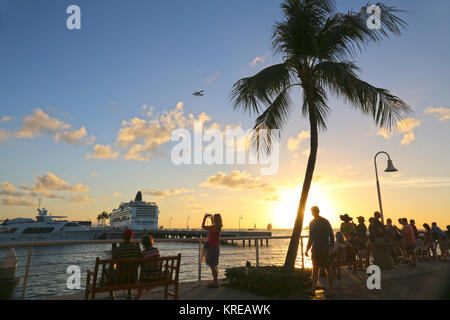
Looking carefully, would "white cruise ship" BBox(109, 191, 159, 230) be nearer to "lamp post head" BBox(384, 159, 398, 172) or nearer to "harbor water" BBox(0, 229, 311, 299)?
"harbor water" BBox(0, 229, 311, 299)

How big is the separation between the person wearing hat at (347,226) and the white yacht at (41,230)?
65.0 metres

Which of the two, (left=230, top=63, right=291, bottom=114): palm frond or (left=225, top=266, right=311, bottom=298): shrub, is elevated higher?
(left=230, top=63, right=291, bottom=114): palm frond

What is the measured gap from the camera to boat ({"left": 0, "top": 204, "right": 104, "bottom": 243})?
56.6 meters

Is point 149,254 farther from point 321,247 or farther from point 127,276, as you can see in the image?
point 321,247

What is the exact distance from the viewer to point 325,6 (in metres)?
7.54

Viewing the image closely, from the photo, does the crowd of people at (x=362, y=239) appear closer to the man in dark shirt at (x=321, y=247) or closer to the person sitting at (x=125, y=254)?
the man in dark shirt at (x=321, y=247)

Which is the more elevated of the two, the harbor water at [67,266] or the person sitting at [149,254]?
the person sitting at [149,254]

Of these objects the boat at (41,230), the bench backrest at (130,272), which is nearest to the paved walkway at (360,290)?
the bench backrest at (130,272)

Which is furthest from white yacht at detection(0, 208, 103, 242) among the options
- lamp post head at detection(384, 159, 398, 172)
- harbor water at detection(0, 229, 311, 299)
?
lamp post head at detection(384, 159, 398, 172)

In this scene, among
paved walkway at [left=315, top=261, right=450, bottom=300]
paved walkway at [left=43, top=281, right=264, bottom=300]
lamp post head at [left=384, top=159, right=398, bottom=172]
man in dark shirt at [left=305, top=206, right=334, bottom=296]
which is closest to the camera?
paved walkway at [left=43, top=281, right=264, bottom=300]

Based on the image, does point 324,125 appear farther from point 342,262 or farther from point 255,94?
point 342,262

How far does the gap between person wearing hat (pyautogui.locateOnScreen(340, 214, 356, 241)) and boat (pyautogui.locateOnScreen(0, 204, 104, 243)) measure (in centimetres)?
6121

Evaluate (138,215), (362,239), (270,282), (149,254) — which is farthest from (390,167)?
(138,215)

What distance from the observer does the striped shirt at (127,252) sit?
14.4ft
